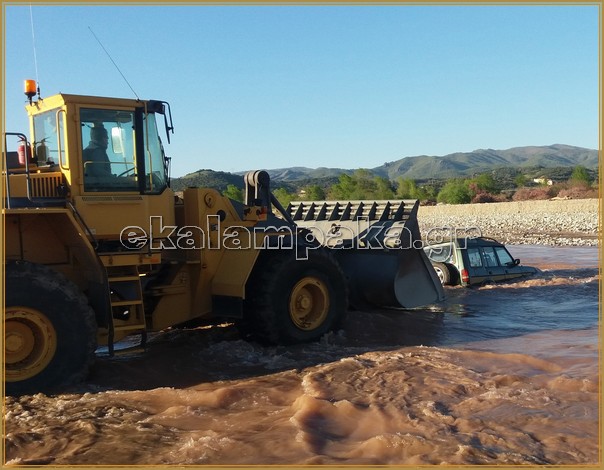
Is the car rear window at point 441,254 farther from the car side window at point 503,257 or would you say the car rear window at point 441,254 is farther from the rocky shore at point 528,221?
the rocky shore at point 528,221

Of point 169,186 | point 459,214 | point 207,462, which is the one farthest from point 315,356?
point 459,214

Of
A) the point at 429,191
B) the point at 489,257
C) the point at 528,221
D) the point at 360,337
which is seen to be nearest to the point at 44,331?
the point at 360,337

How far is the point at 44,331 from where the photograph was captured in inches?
255

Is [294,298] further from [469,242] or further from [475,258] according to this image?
[475,258]

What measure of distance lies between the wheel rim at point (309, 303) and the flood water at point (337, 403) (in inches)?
12.2

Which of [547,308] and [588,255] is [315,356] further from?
[588,255]

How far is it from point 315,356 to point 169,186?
275cm

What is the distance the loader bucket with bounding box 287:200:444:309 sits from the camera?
10.6 metres

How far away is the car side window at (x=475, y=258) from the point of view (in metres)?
13.6

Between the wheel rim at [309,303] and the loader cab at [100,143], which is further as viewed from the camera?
the wheel rim at [309,303]

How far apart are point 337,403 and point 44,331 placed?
2.93 meters

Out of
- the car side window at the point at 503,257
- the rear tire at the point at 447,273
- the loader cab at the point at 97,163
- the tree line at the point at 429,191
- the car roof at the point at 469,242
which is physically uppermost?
the tree line at the point at 429,191

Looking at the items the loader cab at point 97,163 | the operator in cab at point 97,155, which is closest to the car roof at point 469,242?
the loader cab at point 97,163

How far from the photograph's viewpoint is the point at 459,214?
159 feet
